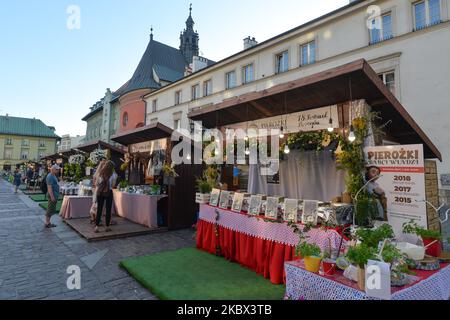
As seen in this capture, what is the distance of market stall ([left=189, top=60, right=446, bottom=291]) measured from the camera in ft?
9.14

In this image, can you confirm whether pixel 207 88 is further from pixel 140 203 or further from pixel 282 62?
pixel 140 203

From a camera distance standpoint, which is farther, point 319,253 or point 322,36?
point 322,36

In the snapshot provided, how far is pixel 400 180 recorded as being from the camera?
12.3 feet

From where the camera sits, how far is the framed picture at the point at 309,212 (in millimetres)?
3799

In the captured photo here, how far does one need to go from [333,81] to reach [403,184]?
1812 mm

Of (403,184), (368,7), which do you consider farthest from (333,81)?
(368,7)

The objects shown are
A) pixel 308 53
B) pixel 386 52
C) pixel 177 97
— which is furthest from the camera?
pixel 177 97

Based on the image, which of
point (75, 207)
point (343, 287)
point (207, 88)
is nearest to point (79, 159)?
point (75, 207)

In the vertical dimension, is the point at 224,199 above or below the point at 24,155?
below

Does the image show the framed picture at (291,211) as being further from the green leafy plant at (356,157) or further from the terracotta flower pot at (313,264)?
the terracotta flower pot at (313,264)

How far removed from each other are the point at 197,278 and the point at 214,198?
186 centimetres

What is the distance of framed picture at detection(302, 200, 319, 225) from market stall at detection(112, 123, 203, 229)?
190 inches

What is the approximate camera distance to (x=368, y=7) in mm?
12242
